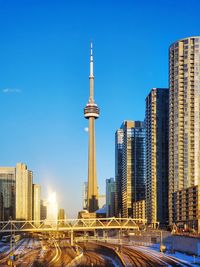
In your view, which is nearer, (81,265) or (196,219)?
(81,265)

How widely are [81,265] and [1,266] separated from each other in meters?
15.8

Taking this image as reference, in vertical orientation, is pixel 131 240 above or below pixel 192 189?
below

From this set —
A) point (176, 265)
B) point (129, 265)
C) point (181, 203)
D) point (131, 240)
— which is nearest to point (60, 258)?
point (129, 265)

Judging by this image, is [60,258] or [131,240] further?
[131,240]

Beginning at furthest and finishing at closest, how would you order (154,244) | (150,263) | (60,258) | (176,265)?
(154,244) → (60,258) → (150,263) → (176,265)

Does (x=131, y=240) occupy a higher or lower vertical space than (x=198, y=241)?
lower

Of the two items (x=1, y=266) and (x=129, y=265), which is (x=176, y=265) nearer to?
(x=129, y=265)

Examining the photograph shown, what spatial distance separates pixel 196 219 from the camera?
182 meters

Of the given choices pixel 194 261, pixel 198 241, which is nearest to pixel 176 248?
pixel 198 241

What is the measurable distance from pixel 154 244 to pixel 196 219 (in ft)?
121

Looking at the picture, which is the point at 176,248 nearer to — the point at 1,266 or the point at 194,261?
the point at 194,261

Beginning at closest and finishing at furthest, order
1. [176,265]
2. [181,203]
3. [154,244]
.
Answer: [176,265] < [154,244] < [181,203]

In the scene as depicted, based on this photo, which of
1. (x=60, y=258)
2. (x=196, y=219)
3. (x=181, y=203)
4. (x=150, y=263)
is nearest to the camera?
(x=150, y=263)

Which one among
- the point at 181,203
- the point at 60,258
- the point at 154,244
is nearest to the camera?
the point at 60,258
